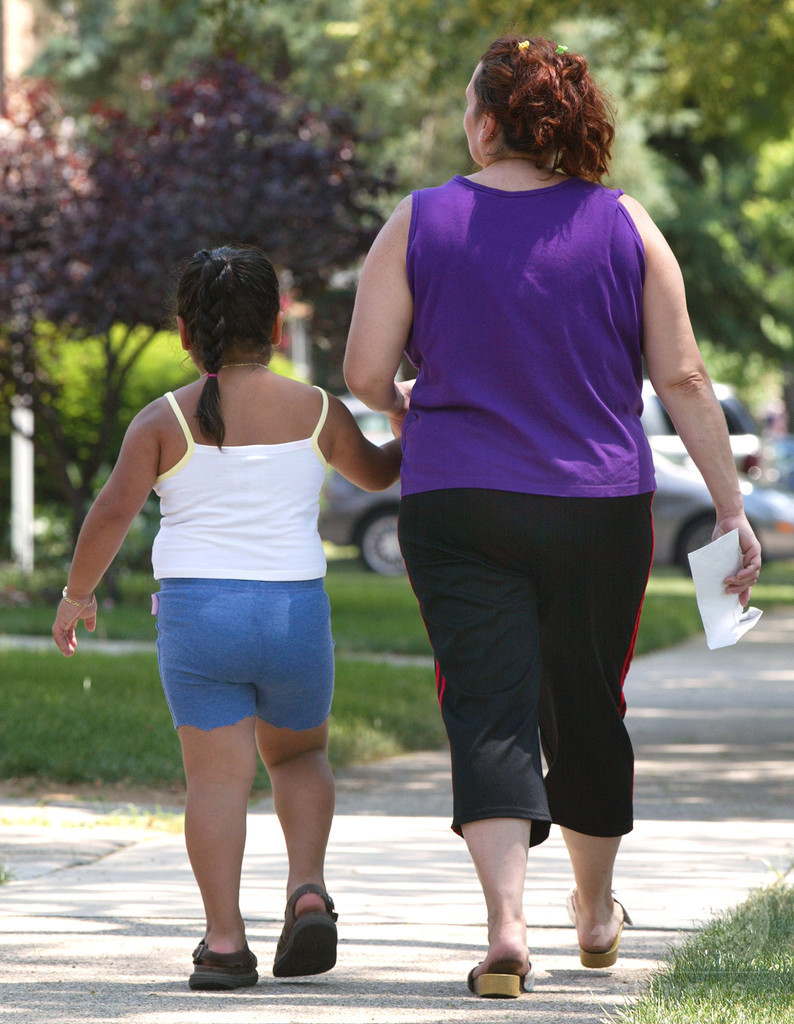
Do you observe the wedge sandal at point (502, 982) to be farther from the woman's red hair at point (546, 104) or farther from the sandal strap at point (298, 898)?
the woman's red hair at point (546, 104)

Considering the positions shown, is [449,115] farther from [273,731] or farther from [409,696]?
[273,731]

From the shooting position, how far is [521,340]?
125 inches

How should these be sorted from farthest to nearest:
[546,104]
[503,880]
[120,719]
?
[120,719] → [546,104] → [503,880]

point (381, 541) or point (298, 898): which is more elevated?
point (298, 898)

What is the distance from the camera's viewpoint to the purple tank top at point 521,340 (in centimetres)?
317

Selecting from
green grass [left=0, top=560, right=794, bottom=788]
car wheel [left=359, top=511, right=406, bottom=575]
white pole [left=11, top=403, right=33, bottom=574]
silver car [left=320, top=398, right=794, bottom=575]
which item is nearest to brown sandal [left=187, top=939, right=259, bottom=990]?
green grass [left=0, top=560, right=794, bottom=788]

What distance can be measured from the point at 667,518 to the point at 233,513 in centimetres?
1402

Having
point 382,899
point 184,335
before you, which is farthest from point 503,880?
point 184,335

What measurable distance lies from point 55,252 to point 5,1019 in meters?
8.48

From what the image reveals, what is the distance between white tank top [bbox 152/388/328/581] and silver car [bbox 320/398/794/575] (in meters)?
12.9

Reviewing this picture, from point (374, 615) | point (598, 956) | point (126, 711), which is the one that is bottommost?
point (374, 615)

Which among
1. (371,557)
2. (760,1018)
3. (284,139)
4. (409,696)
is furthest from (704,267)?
(760,1018)

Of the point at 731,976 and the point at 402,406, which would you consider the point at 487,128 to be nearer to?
the point at 402,406

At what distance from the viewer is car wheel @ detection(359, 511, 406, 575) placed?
17.7 m
